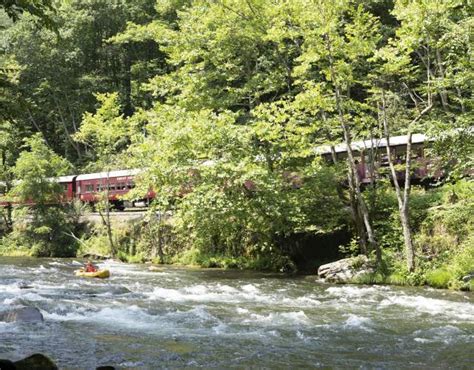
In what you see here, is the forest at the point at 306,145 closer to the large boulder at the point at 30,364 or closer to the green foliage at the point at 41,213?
the green foliage at the point at 41,213

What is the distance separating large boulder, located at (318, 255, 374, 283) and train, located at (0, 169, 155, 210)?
16697 millimetres

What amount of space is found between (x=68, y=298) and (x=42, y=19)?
10345mm

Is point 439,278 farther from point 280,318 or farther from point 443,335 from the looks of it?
point 280,318

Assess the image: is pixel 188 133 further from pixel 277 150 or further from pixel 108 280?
pixel 108 280

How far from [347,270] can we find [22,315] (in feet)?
36.3

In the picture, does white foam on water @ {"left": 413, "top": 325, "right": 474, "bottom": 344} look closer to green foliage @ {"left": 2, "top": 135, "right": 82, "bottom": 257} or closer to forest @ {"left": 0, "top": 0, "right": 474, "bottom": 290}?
forest @ {"left": 0, "top": 0, "right": 474, "bottom": 290}

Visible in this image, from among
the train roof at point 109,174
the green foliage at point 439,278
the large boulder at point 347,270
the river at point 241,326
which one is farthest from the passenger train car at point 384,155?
the train roof at point 109,174

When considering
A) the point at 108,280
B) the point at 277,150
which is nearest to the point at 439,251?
the point at 277,150

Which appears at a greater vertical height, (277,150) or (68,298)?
(277,150)

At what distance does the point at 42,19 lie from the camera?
17.3ft

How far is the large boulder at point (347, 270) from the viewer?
18.3 meters

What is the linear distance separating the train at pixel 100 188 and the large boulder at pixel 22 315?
21564 millimetres

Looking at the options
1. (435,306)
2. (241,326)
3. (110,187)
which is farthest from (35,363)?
(110,187)

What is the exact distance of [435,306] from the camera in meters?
13.2
